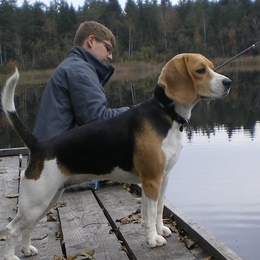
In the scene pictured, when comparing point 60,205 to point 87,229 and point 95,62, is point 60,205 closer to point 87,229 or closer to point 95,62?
point 87,229

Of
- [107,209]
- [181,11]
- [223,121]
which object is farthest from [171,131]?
[181,11]

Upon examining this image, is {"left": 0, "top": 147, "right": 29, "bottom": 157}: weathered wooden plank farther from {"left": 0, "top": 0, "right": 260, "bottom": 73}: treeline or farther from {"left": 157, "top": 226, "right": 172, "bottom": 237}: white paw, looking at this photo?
{"left": 0, "top": 0, "right": 260, "bottom": 73}: treeline

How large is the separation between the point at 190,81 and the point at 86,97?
71.6 inches

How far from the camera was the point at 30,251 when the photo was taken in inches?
188

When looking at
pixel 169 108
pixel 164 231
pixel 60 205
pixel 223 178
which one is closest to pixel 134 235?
pixel 164 231

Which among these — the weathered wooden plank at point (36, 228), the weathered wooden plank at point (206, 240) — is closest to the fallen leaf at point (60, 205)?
the weathered wooden plank at point (36, 228)

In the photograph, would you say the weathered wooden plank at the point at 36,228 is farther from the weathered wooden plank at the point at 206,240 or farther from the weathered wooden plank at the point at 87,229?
the weathered wooden plank at the point at 206,240

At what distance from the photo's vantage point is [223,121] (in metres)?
19.5

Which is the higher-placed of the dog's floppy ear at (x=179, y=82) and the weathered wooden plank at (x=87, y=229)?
the dog's floppy ear at (x=179, y=82)

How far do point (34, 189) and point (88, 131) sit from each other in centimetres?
70

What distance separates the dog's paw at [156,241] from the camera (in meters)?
4.67

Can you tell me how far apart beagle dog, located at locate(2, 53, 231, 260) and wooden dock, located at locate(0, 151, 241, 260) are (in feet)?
0.75

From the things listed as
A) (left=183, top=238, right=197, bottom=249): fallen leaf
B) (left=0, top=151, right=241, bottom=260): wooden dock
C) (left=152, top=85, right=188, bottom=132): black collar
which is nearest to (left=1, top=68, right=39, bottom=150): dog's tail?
(left=0, top=151, right=241, bottom=260): wooden dock

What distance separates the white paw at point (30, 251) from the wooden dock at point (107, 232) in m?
0.05
